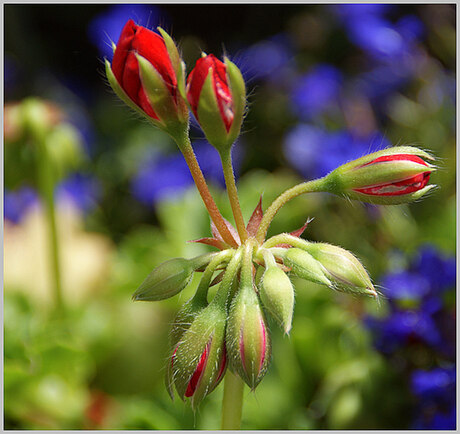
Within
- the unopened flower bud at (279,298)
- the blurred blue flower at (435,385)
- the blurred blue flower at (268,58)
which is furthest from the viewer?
the blurred blue flower at (268,58)

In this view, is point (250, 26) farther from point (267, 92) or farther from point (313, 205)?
point (313, 205)

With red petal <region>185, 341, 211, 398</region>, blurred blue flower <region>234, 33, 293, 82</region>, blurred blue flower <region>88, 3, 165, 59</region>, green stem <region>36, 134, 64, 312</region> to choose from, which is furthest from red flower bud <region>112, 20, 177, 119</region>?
blurred blue flower <region>234, 33, 293, 82</region>

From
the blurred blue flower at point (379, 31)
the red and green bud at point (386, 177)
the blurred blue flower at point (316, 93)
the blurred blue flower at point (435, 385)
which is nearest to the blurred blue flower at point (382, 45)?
the blurred blue flower at point (379, 31)

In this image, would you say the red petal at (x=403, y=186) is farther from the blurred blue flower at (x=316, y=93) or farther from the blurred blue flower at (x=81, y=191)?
the blurred blue flower at (x=81, y=191)

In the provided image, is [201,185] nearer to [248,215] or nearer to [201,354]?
[201,354]

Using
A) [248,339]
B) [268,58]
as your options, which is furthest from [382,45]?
[248,339]

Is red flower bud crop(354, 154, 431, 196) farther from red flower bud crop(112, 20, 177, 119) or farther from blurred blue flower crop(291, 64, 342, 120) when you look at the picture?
blurred blue flower crop(291, 64, 342, 120)
